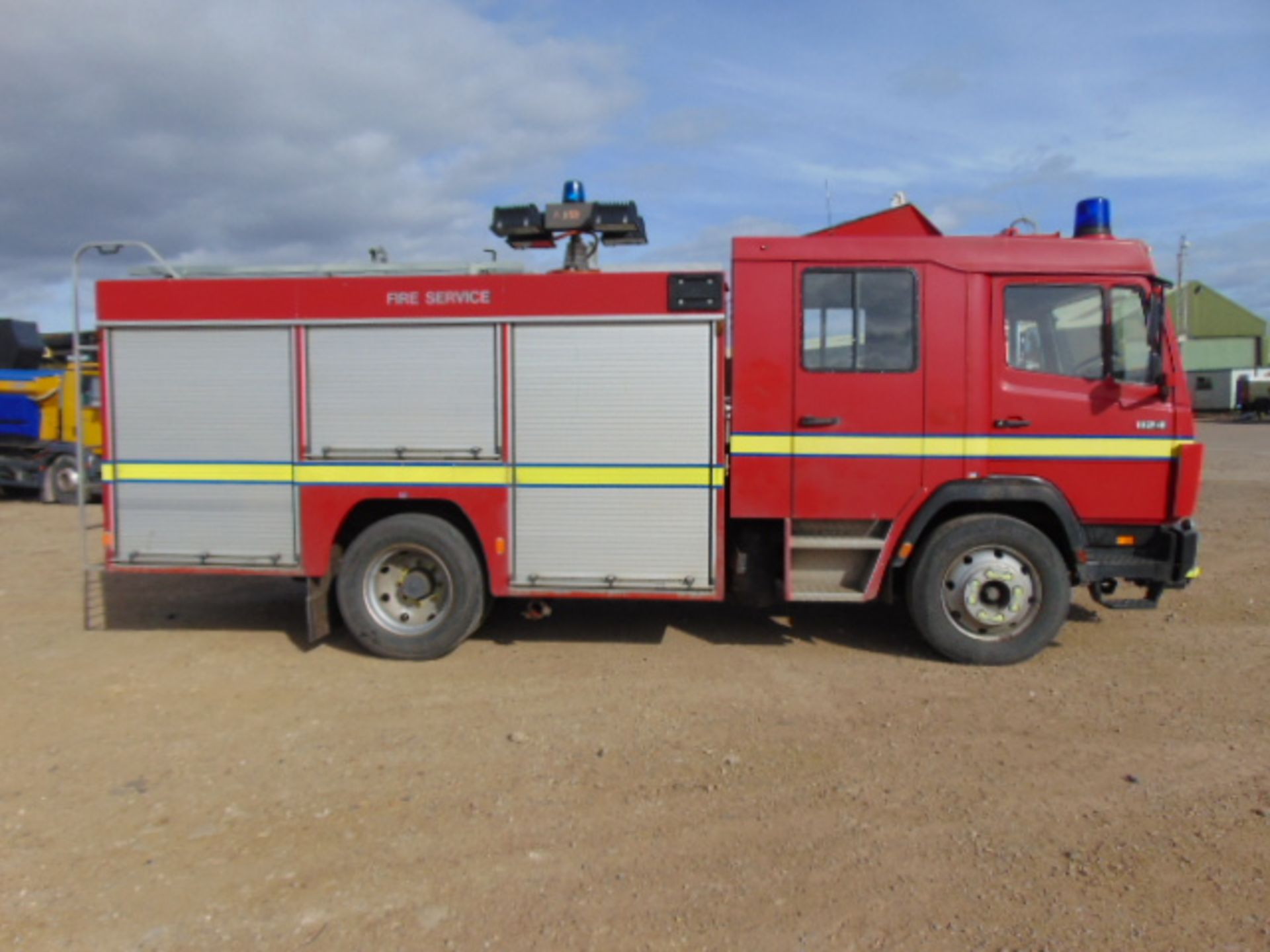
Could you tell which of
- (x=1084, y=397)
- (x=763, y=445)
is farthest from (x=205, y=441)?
(x=1084, y=397)

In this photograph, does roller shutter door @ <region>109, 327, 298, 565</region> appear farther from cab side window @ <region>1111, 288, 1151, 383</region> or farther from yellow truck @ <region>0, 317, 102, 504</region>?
yellow truck @ <region>0, 317, 102, 504</region>

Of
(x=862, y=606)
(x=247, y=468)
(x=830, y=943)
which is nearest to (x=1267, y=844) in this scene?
(x=830, y=943)

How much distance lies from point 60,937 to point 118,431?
4096 mm

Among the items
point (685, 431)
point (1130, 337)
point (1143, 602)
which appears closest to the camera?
point (1130, 337)

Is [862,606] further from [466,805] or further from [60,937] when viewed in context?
[60,937]

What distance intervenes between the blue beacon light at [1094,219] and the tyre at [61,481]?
52.0ft

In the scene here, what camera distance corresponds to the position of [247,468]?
6.32 meters

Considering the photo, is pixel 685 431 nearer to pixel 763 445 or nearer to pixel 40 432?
pixel 763 445

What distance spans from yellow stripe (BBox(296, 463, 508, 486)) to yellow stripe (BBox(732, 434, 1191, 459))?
167 centimetres

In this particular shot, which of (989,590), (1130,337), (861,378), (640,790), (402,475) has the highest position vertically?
(1130,337)

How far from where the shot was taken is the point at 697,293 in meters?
5.91

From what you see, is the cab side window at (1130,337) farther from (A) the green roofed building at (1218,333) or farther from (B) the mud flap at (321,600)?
(A) the green roofed building at (1218,333)

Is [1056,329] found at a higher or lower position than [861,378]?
higher

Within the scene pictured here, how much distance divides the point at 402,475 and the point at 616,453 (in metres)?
1.45
